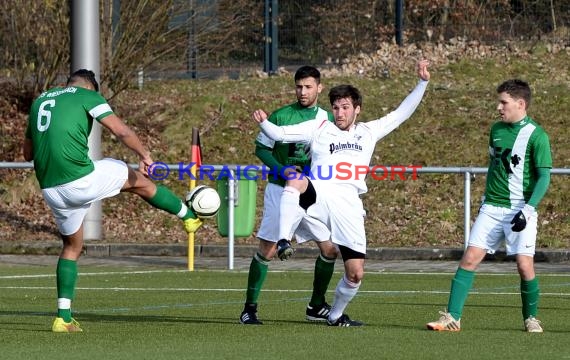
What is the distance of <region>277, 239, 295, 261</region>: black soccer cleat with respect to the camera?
9812 millimetres

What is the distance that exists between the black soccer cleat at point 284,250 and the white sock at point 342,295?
3.10ft

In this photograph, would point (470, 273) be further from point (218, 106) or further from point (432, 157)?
point (218, 106)

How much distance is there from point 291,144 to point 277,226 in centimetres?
82

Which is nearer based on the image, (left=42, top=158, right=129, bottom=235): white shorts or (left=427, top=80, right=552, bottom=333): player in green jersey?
(left=427, top=80, right=552, bottom=333): player in green jersey

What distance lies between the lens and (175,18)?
81.0 feet

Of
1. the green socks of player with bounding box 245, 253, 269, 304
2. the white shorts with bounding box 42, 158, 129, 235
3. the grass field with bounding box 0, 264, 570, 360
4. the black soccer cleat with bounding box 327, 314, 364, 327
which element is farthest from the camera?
the green socks of player with bounding box 245, 253, 269, 304

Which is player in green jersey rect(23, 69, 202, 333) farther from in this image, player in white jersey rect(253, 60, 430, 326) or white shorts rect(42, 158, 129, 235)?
player in white jersey rect(253, 60, 430, 326)

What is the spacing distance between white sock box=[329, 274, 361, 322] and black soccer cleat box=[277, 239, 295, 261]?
0.94 meters

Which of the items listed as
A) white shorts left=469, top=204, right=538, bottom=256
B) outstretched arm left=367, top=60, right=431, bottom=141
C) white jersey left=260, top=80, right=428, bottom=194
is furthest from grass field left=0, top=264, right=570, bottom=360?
outstretched arm left=367, top=60, right=431, bottom=141

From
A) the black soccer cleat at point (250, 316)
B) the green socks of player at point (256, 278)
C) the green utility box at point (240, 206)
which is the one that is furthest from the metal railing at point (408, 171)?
the black soccer cleat at point (250, 316)

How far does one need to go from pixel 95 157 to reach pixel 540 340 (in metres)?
12.2

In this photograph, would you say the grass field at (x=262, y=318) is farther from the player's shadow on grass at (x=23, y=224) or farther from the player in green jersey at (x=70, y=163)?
the player's shadow on grass at (x=23, y=224)

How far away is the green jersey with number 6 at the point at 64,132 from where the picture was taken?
34.1 feet

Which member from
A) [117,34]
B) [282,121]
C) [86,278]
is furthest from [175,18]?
[282,121]
